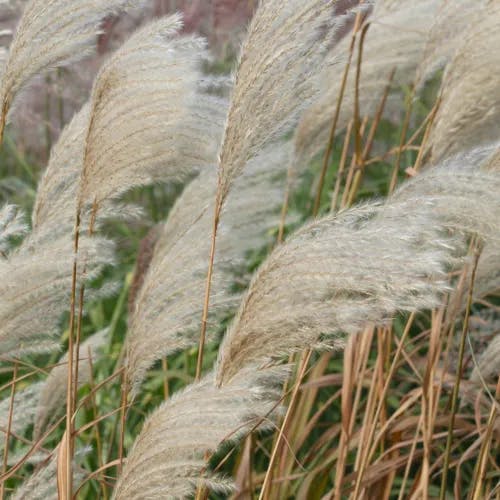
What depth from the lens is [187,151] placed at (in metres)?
2.31

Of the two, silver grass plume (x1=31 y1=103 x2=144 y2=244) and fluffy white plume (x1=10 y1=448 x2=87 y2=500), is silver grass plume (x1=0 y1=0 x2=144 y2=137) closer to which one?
silver grass plume (x1=31 y1=103 x2=144 y2=244)

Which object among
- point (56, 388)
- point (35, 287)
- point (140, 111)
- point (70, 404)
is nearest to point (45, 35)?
point (140, 111)

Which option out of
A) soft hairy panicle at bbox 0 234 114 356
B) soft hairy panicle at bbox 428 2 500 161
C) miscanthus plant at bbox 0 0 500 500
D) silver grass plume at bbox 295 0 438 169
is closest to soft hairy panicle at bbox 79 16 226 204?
miscanthus plant at bbox 0 0 500 500

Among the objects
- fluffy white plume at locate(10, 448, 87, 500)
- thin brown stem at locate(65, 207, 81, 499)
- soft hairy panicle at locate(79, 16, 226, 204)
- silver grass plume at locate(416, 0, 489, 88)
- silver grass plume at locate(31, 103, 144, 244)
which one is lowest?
fluffy white plume at locate(10, 448, 87, 500)

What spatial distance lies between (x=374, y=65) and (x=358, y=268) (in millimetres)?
1376

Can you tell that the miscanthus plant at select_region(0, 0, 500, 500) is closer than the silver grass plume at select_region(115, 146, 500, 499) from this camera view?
No

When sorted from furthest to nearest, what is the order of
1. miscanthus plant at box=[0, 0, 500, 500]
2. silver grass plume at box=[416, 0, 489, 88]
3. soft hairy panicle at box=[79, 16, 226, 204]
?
silver grass plume at box=[416, 0, 489, 88] < soft hairy panicle at box=[79, 16, 226, 204] < miscanthus plant at box=[0, 0, 500, 500]

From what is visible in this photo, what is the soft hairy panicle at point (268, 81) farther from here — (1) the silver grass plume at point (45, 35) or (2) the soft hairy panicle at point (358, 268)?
(1) the silver grass plume at point (45, 35)

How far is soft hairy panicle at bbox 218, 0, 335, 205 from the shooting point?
1923 millimetres

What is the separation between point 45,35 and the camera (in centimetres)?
219

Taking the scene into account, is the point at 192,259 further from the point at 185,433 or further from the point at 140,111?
the point at 185,433

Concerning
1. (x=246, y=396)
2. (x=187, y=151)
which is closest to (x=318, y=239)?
(x=246, y=396)

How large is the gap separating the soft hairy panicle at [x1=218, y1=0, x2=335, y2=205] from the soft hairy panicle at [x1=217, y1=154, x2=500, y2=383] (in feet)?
0.79

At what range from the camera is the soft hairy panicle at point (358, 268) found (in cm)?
163
